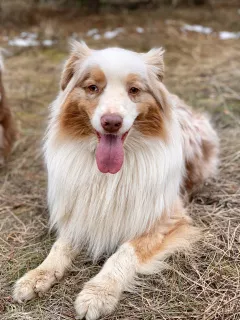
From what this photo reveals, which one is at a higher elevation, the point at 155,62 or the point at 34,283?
the point at 155,62

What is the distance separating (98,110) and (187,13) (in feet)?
34.3

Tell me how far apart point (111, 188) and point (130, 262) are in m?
0.57

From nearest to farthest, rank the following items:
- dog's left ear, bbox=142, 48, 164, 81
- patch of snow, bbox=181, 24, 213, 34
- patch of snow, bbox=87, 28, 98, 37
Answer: dog's left ear, bbox=142, 48, 164, 81, patch of snow, bbox=87, 28, 98, 37, patch of snow, bbox=181, 24, 213, 34

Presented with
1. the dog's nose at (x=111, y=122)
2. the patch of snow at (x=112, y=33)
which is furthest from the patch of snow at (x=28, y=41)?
the dog's nose at (x=111, y=122)

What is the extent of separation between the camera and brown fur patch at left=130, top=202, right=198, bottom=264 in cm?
334

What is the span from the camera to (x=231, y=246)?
3.53 meters

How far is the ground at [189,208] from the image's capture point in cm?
298

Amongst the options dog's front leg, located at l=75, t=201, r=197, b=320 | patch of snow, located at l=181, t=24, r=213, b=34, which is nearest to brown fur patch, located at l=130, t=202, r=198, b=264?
dog's front leg, located at l=75, t=201, r=197, b=320

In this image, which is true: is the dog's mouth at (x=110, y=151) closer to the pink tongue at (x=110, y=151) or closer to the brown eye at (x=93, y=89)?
the pink tongue at (x=110, y=151)

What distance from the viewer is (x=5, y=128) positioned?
212 inches

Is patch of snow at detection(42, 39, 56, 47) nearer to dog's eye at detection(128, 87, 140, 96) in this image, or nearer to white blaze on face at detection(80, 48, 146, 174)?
white blaze on face at detection(80, 48, 146, 174)

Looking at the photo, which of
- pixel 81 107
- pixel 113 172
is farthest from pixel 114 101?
pixel 113 172

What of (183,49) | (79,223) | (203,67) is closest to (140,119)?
(79,223)

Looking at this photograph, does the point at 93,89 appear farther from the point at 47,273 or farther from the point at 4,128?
the point at 4,128
